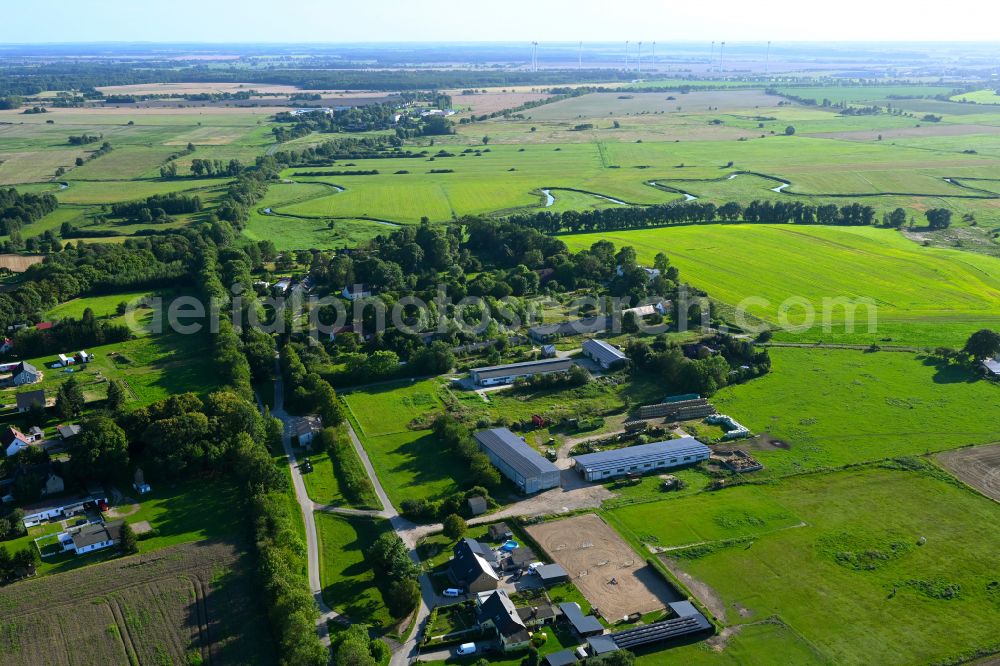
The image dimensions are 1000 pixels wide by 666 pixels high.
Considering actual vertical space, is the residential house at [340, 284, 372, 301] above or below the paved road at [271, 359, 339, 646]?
above

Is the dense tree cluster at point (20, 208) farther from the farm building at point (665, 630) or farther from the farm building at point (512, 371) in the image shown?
the farm building at point (665, 630)

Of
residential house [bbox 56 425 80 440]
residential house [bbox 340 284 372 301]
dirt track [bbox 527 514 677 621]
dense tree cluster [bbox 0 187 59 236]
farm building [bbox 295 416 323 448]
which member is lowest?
dirt track [bbox 527 514 677 621]

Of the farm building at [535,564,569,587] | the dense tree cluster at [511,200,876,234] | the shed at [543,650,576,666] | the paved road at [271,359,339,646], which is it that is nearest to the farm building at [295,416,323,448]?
the paved road at [271,359,339,646]

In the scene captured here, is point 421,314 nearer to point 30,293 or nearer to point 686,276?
point 686,276

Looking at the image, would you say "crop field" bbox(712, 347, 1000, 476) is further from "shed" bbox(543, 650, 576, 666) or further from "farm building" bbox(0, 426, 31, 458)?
"farm building" bbox(0, 426, 31, 458)

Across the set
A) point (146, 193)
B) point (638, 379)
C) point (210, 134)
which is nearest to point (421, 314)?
point (638, 379)

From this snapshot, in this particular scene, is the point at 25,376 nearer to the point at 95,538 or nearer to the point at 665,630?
the point at 95,538

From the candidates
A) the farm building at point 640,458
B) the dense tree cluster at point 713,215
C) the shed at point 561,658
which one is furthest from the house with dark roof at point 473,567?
the dense tree cluster at point 713,215
